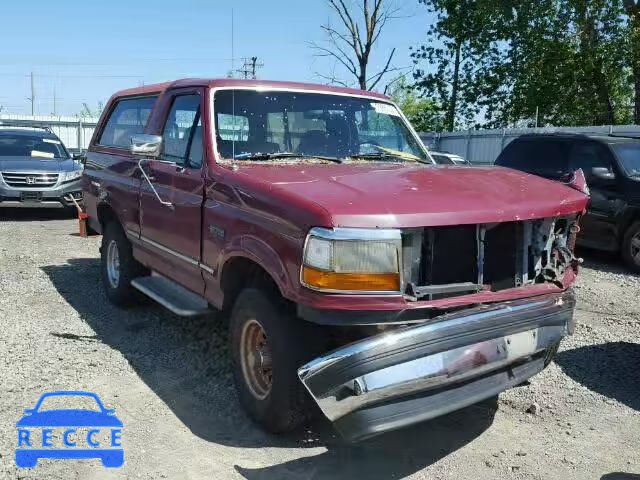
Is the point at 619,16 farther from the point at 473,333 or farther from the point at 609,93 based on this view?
the point at 473,333

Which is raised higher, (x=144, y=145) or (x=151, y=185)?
(x=144, y=145)

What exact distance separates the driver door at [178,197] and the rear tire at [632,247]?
614 cm

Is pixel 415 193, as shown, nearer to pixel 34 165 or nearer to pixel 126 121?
pixel 126 121

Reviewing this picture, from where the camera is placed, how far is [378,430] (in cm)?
278

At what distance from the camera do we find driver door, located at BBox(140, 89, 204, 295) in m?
4.15

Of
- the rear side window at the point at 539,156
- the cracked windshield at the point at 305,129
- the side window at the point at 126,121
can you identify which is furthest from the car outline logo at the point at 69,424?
the rear side window at the point at 539,156

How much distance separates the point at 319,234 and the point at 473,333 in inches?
33.7

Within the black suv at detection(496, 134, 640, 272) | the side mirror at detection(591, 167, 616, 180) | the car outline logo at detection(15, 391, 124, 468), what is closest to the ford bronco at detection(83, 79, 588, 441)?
the car outline logo at detection(15, 391, 124, 468)

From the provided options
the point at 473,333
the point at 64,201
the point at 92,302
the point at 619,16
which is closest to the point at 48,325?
the point at 92,302

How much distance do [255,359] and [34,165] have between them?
9696mm

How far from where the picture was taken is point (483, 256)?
10.4 feet

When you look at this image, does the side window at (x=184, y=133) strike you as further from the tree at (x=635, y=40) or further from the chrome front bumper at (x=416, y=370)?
the tree at (x=635, y=40)

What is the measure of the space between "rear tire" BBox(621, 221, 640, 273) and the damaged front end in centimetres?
514

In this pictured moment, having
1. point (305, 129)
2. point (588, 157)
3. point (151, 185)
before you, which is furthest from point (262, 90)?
point (588, 157)
